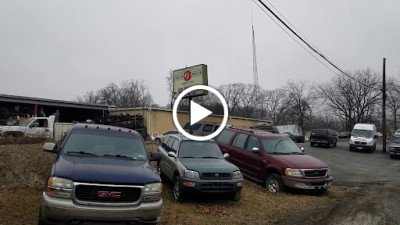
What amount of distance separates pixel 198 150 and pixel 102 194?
14.9 ft

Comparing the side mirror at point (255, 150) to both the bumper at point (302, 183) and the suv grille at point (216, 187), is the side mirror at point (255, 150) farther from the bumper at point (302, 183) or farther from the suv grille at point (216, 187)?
the suv grille at point (216, 187)

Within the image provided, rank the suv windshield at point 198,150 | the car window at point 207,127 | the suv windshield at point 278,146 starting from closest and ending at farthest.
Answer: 1. the suv windshield at point 198,150
2. the suv windshield at point 278,146
3. the car window at point 207,127

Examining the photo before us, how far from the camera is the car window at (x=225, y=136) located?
38.6 ft

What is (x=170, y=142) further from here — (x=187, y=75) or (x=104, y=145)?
(x=187, y=75)

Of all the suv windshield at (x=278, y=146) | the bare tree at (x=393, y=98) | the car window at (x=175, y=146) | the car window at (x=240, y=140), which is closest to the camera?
the car window at (x=175, y=146)

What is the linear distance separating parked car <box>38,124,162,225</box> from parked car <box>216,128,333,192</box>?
530 centimetres

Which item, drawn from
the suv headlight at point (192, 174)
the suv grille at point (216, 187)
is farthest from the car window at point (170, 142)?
the suv grille at point (216, 187)

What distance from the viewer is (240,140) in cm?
1118

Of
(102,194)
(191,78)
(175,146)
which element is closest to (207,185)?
(175,146)

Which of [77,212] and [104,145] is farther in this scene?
[104,145]

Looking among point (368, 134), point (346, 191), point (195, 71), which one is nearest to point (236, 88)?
point (368, 134)

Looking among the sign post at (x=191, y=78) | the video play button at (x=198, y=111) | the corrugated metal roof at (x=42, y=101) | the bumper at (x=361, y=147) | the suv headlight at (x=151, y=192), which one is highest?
the sign post at (x=191, y=78)

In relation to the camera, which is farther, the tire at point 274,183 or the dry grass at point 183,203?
the tire at point 274,183

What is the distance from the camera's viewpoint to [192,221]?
6.01 m
